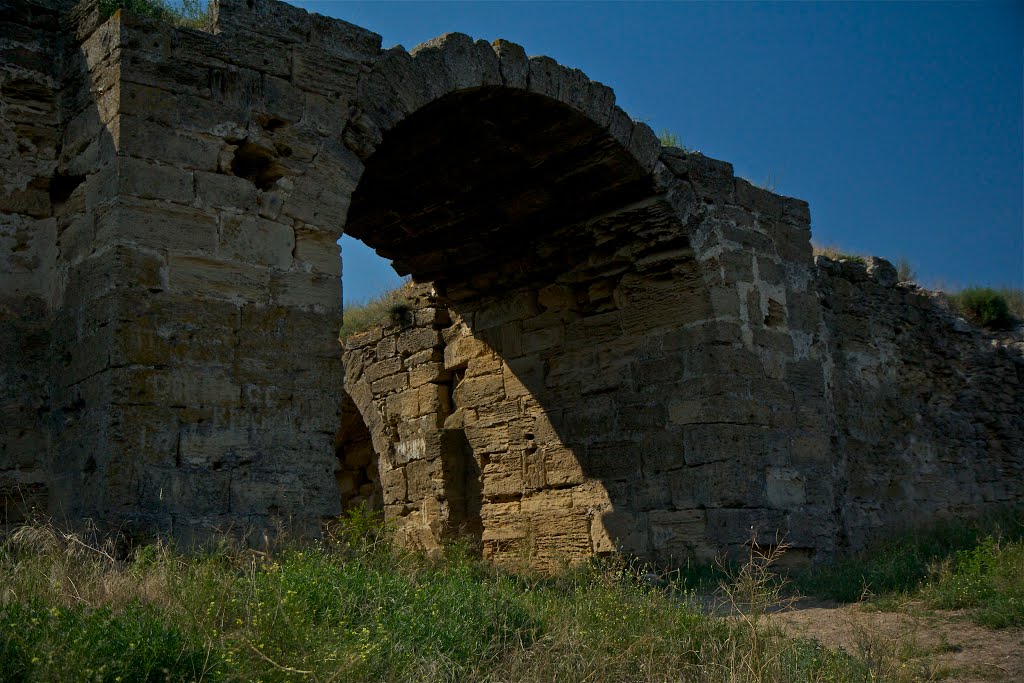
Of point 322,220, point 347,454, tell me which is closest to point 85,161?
point 322,220

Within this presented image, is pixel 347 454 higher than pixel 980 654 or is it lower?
higher

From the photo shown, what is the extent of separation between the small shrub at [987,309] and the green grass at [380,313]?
19.4ft

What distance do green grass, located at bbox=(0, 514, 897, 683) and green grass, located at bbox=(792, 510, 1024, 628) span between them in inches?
61.2

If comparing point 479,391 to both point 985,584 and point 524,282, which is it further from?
point 985,584

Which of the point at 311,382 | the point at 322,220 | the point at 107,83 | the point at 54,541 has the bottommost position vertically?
the point at 54,541

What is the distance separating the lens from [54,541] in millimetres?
4531

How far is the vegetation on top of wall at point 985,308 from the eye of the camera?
36.6 ft

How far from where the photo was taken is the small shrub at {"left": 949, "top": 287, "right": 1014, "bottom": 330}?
11.1 m

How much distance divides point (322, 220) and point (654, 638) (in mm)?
2962

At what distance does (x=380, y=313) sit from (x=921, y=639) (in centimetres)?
720

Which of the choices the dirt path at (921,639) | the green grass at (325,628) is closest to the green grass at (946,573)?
the dirt path at (921,639)

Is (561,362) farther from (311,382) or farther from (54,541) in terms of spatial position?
(54,541)

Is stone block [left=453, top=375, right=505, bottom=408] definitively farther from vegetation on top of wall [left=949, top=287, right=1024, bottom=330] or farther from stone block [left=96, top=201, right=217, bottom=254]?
vegetation on top of wall [left=949, top=287, right=1024, bottom=330]

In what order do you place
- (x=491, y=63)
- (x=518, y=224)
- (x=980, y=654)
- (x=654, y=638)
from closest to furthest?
1. (x=654, y=638)
2. (x=980, y=654)
3. (x=491, y=63)
4. (x=518, y=224)
